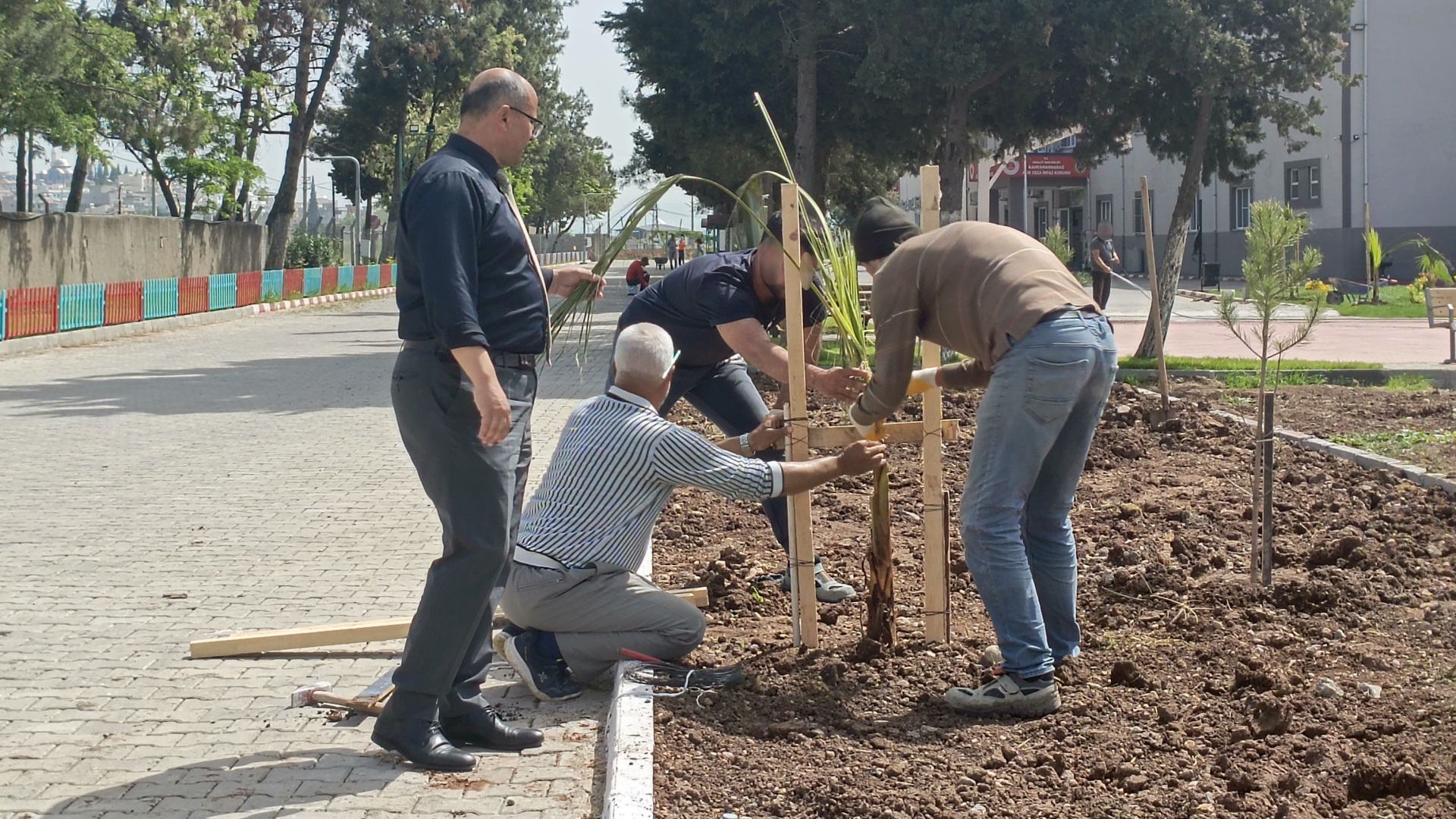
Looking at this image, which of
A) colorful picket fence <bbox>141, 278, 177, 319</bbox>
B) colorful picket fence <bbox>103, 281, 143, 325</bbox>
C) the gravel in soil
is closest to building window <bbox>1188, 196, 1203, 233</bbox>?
colorful picket fence <bbox>141, 278, 177, 319</bbox>

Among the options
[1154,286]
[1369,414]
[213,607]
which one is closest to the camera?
[213,607]

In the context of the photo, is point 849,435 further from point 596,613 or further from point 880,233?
point 596,613

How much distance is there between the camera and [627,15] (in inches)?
877

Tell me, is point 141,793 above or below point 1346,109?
below


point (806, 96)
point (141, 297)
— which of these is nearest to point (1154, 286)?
point (806, 96)

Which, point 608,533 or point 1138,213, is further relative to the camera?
point 1138,213

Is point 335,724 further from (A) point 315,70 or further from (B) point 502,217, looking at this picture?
(A) point 315,70

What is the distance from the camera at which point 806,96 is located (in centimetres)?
2095

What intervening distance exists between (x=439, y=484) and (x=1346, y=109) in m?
38.5

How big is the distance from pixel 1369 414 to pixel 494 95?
9197mm

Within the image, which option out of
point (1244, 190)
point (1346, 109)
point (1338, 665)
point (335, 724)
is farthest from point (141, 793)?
point (1244, 190)

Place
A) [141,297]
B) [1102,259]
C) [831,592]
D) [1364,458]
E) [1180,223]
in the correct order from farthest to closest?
1. [141,297]
2. [1102,259]
3. [1180,223]
4. [1364,458]
5. [831,592]

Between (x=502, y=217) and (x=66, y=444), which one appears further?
(x=66, y=444)

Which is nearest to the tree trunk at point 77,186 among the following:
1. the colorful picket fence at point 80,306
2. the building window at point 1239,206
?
the colorful picket fence at point 80,306
